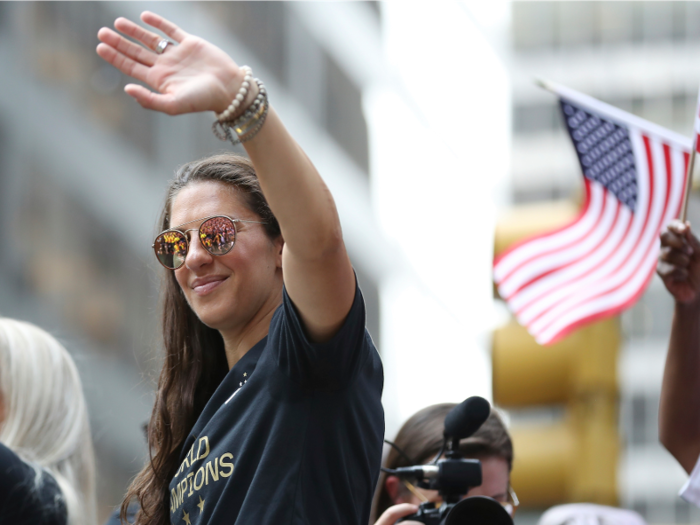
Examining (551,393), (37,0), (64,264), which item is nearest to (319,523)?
(551,393)

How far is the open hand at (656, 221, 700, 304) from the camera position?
281 cm

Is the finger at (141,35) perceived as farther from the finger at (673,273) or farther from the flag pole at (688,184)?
the flag pole at (688,184)

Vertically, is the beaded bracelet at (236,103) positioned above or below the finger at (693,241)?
above

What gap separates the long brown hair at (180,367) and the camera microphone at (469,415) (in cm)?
60

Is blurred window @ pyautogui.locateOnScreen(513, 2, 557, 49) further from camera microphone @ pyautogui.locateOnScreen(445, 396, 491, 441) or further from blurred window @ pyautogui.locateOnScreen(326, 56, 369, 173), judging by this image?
camera microphone @ pyautogui.locateOnScreen(445, 396, 491, 441)

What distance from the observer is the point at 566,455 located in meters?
6.16

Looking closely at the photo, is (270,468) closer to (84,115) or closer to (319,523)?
(319,523)

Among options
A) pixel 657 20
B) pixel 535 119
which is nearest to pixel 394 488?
pixel 535 119

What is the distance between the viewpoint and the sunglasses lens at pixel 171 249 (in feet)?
6.42

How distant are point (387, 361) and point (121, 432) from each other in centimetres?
686

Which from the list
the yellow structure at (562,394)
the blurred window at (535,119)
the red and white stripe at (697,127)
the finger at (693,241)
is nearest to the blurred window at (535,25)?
the blurred window at (535,119)

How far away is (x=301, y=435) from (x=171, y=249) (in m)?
0.58

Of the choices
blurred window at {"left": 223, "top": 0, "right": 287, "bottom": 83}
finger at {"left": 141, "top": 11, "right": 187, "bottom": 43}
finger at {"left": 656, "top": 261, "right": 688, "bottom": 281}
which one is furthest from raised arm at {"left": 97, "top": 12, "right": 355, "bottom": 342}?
blurred window at {"left": 223, "top": 0, "right": 287, "bottom": 83}

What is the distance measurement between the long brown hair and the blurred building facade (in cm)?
3701
